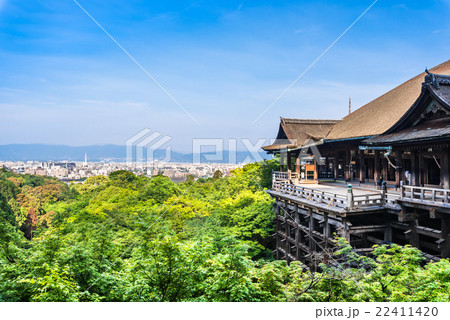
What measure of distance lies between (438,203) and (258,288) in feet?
25.3

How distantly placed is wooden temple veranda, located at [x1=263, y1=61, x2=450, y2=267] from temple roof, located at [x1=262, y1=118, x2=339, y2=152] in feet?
0.37

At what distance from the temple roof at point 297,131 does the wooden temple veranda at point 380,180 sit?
11 centimetres

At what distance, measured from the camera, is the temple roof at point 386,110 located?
54.3ft

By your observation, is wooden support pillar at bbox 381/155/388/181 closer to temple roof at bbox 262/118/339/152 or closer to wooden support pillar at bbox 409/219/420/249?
temple roof at bbox 262/118/339/152

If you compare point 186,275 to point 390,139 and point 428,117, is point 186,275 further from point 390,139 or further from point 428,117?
point 428,117

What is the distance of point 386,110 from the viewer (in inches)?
714

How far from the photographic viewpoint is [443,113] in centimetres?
1172

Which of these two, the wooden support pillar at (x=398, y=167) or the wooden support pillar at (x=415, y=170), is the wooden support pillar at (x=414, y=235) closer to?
the wooden support pillar at (x=415, y=170)

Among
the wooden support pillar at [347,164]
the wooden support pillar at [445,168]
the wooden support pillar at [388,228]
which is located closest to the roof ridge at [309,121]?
the wooden support pillar at [347,164]

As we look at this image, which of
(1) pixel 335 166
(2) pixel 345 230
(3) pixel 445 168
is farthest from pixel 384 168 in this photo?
(2) pixel 345 230

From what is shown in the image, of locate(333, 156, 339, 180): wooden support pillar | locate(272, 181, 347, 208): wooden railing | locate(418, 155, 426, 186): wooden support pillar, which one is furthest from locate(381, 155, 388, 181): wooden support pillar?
locate(333, 156, 339, 180): wooden support pillar

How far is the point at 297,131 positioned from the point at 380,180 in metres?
8.53

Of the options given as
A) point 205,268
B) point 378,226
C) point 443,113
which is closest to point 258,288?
point 205,268
